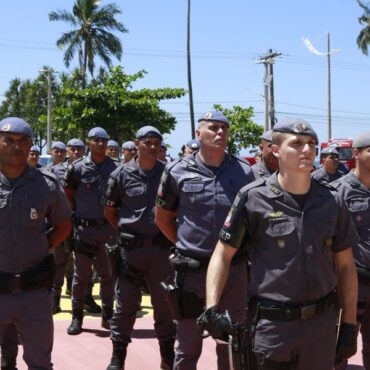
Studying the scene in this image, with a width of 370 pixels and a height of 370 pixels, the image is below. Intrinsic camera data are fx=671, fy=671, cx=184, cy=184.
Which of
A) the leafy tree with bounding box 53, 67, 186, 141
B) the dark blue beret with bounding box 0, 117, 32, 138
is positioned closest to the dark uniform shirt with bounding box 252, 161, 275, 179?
the dark blue beret with bounding box 0, 117, 32, 138

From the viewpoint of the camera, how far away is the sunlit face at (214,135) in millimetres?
5047

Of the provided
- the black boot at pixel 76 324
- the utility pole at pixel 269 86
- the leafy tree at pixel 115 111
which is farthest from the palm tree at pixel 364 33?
the black boot at pixel 76 324

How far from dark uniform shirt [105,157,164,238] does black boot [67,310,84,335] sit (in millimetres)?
1677

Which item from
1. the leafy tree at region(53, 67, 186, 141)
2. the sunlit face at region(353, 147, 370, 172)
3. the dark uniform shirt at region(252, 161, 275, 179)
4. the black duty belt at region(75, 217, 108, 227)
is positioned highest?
the leafy tree at region(53, 67, 186, 141)

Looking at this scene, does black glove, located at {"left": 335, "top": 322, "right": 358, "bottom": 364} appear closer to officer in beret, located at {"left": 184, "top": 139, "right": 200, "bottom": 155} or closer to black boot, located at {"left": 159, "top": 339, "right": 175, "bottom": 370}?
black boot, located at {"left": 159, "top": 339, "right": 175, "bottom": 370}

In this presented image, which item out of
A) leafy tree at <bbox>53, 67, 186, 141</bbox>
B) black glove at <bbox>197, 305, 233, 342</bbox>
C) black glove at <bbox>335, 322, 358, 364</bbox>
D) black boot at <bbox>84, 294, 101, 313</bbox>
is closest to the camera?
black glove at <bbox>197, 305, 233, 342</bbox>

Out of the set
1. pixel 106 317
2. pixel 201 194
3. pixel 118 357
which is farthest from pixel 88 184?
pixel 201 194

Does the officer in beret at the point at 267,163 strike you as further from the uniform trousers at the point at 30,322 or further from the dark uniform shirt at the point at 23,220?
the uniform trousers at the point at 30,322

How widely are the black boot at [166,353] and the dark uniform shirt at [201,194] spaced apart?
141cm

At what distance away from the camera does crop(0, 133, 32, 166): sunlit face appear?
452 centimetres

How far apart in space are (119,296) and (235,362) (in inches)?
111

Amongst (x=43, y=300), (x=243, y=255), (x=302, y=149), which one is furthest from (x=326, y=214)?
(x=43, y=300)

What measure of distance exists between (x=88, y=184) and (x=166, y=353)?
8.35ft

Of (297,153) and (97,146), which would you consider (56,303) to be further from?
(297,153)
